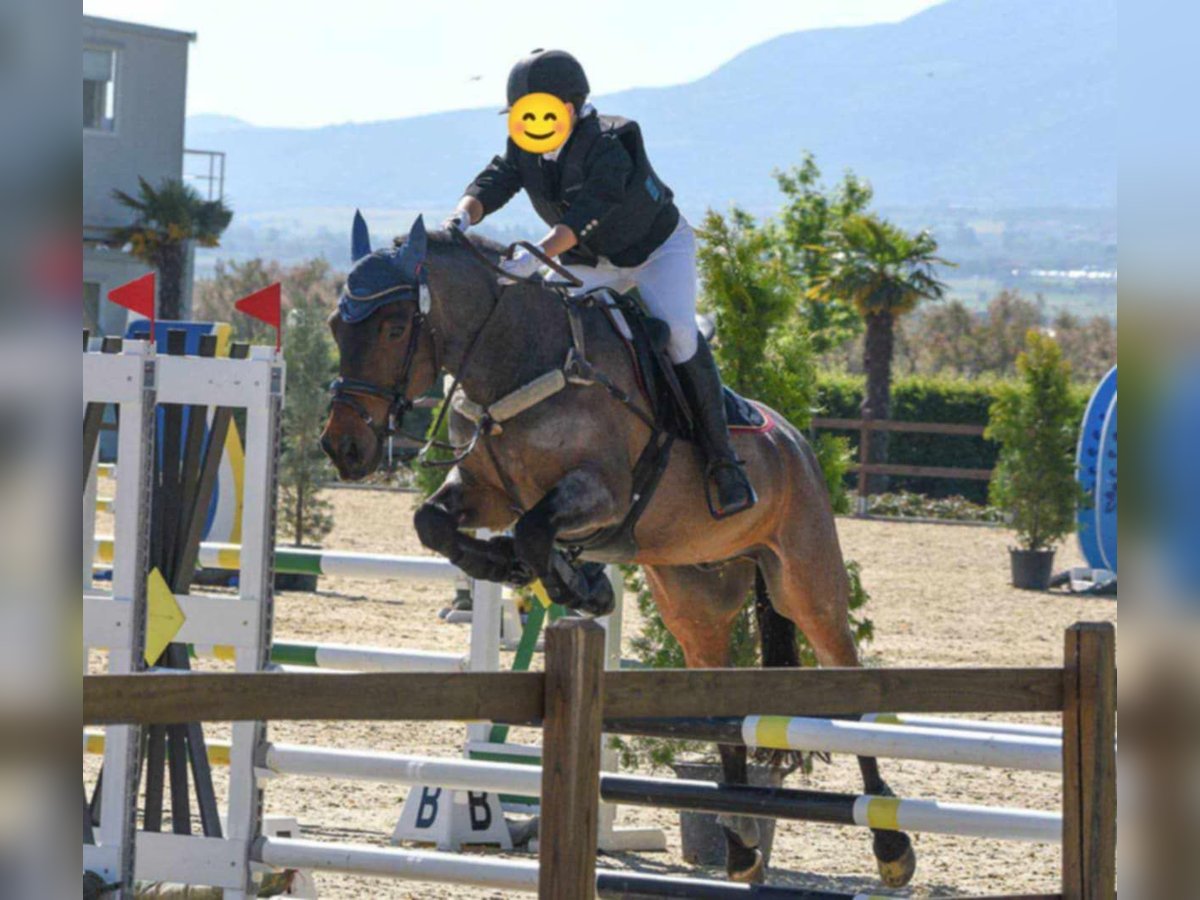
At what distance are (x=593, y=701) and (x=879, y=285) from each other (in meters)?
23.4

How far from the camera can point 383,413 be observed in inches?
174

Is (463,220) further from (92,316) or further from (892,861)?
(92,316)

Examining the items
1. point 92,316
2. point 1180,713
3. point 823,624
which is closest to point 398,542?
point 92,316

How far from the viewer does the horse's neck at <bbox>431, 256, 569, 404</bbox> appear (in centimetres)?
461

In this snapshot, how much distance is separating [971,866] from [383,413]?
2.99m

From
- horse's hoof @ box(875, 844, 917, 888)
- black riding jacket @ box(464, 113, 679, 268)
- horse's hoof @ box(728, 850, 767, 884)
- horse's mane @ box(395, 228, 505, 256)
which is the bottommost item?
horse's hoof @ box(728, 850, 767, 884)

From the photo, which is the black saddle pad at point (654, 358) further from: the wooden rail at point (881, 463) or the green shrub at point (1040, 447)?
the wooden rail at point (881, 463)

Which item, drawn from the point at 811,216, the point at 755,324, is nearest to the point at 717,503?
the point at 755,324

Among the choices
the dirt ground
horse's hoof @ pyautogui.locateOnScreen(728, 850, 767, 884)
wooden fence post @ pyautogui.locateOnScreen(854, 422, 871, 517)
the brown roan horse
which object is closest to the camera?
the brown roan horse

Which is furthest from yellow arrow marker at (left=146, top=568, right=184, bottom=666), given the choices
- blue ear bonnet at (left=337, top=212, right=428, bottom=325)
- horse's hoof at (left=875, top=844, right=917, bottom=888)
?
horse's hoof at (left=875, top=844, right=917, bottom=888)

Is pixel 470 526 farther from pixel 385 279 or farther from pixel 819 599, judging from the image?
pixel 819 599

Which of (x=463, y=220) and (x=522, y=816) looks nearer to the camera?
(x=463, y=220)

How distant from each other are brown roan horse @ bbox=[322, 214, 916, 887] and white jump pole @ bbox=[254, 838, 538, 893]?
31.2 inches

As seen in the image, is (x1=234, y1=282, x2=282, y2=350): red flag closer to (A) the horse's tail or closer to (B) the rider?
(B) the rider
